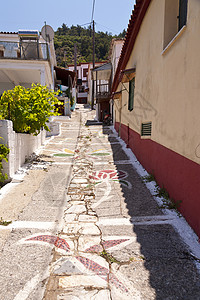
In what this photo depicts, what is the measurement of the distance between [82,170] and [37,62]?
8.53 meters

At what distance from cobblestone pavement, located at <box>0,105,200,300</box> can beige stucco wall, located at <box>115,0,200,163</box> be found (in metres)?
1.29

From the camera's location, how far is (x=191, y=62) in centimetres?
330

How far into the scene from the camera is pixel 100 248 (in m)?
3.06

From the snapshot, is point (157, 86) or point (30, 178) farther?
point (30, 178)

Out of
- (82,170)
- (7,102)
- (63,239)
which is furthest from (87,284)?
(7,102)

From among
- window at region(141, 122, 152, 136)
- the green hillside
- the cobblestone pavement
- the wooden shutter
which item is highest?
the green hillside

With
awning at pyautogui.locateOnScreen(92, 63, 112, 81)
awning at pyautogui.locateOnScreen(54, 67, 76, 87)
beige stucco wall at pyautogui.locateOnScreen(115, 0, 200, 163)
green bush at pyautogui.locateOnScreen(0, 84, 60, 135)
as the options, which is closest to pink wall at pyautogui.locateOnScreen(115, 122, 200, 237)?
beige stucco wall at pyautogui.locateOnScreen(115, 0, 200, 163)

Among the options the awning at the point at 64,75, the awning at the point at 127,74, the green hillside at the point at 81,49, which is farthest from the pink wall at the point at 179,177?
the green hillside at the point at 81,49

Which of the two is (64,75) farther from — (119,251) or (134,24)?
(119,251)

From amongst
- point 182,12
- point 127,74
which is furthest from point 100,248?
point 127,74

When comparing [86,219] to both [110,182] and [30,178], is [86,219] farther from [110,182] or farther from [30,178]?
[30,178]

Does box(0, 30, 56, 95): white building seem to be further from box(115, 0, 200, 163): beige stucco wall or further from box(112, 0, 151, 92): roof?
box(115, 0, 200, 163): beige stucco wall

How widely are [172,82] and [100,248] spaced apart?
3226mm

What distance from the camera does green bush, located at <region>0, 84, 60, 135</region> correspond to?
22.8 feet
